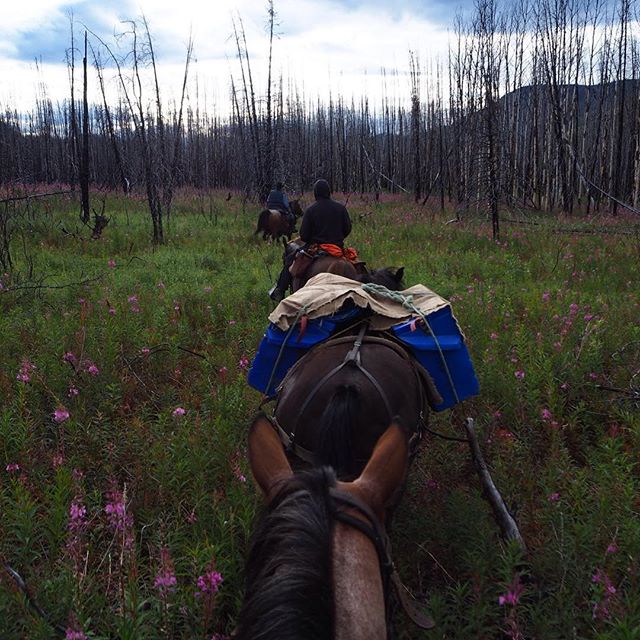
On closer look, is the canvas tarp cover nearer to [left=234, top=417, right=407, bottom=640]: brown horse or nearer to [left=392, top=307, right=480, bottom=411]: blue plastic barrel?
[left=392, top=307, right=480, bottom=411]: blue plastic barrel

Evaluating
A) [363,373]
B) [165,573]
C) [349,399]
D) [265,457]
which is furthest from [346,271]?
[165,573]

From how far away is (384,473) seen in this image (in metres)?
1.56

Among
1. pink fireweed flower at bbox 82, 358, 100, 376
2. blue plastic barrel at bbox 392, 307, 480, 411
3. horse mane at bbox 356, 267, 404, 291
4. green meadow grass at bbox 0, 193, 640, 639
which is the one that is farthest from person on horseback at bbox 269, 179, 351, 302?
blue plastic barrel at bbox 392, 307, 480, 411

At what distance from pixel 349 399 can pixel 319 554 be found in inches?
36.5

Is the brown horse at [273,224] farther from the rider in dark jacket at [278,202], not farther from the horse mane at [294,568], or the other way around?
the horse mane at [294,568]

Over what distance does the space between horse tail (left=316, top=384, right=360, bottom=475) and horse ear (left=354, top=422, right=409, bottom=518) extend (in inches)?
15.2

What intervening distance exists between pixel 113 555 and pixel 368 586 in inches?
73.3

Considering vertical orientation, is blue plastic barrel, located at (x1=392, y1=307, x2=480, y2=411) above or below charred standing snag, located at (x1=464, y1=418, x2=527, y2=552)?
above

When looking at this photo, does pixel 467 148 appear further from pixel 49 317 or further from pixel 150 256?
pixel 49 317

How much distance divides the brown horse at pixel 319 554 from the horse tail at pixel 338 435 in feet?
1.26

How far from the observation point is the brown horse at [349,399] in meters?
2.02

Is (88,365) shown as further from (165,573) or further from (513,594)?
(513,594)

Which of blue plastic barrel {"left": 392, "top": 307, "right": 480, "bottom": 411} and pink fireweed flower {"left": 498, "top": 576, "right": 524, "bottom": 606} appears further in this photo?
blue plastic barrel {"left": 392, "top": 307, "right": 480, "bottom": 411}

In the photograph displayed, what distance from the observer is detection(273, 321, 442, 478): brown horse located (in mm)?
2020
